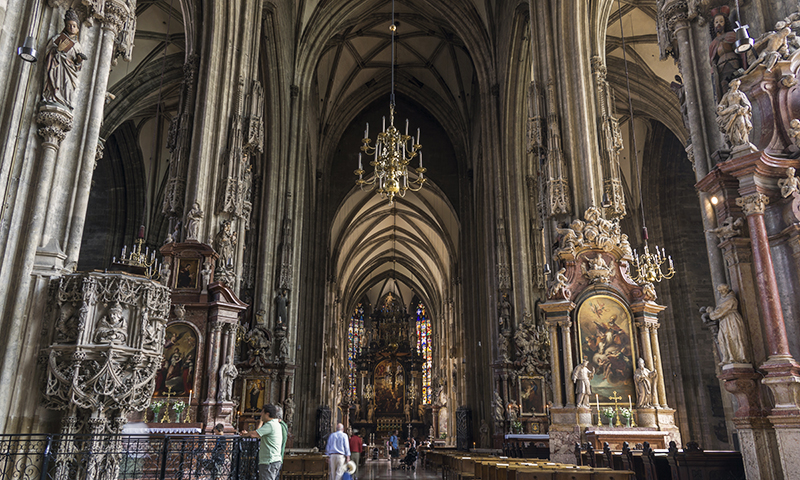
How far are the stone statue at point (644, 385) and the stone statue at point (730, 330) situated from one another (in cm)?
486

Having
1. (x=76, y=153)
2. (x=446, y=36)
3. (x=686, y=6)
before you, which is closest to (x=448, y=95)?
(x=446, y=36)

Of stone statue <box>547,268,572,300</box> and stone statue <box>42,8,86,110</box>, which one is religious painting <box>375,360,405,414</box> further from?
stone statue <box>42,8,86,110</box>

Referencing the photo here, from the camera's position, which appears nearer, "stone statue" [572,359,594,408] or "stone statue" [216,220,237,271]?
"stone statue" [572,359,594,408]

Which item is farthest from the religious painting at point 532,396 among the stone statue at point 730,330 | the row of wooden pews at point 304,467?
the stone statue at point 730,330

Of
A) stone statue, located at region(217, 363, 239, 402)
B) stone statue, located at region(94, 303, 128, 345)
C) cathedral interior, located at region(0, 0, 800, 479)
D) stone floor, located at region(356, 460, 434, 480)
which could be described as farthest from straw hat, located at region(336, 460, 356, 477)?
stone floor, located at region(356, 460, 434, 480)

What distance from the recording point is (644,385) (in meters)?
10.3

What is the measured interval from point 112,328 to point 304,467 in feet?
17.6

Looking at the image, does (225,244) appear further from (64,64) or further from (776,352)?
(776,352)

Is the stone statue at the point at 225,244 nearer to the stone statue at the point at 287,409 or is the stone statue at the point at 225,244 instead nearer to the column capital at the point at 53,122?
the column capital at the point at 53,122

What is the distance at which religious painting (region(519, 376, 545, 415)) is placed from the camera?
50.6ft

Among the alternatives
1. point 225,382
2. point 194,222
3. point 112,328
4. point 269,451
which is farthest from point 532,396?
point 112,328

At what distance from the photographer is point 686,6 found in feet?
22.5

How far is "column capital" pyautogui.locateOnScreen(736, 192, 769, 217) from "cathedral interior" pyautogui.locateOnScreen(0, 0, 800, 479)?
A: 0.07 feet

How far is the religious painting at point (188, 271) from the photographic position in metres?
10.7
